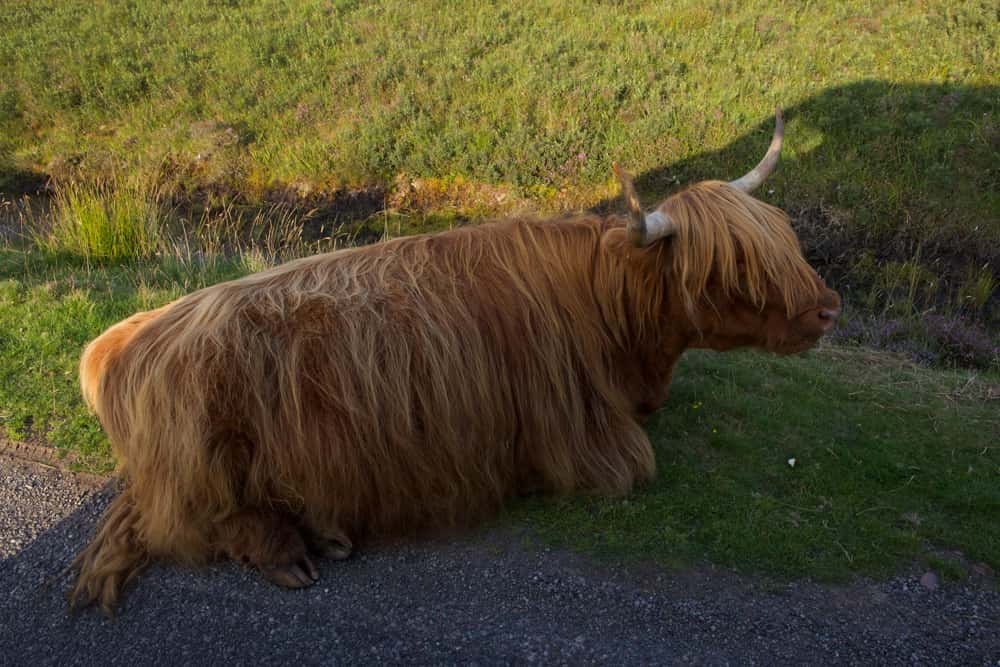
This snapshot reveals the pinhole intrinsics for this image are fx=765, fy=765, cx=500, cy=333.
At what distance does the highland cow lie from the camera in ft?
10.2

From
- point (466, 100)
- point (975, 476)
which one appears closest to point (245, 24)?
point (466, 100)

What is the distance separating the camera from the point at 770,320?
354 centimetres

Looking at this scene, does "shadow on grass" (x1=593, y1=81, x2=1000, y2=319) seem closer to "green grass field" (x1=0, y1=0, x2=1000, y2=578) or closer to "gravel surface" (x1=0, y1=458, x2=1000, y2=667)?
"green grass field" (x1=0, y1=0, x2=1000, y2=578)

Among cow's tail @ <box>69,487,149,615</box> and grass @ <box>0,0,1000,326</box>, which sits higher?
grass @ <box>0,0,1000,326</box>

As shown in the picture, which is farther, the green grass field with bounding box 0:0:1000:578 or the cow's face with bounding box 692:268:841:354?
the green grass field with bounding box 0:0:1000:578

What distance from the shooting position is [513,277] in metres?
3.52

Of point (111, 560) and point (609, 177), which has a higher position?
point (609, 177)

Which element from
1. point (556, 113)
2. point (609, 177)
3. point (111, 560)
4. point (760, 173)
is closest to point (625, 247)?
point (760, 173)

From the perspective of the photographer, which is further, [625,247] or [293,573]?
[625,247]

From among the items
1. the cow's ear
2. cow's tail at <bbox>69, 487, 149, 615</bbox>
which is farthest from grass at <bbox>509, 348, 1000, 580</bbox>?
cow's tail at <bbox>69, 487, 149, 615</bbox>

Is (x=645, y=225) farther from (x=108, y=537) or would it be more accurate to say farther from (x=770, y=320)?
(x=108, y=537)

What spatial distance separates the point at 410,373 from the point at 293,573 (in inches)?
37.6

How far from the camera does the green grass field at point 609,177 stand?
3.81 metres

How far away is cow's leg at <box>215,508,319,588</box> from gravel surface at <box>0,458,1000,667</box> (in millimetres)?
70
